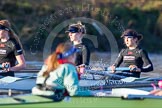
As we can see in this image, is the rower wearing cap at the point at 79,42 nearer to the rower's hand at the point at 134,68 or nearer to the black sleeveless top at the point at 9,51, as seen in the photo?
the rower's hand at the point at 134,68

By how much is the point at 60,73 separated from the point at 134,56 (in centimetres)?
360

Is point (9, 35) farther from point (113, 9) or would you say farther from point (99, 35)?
point (113, 9)

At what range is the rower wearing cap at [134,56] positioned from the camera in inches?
396

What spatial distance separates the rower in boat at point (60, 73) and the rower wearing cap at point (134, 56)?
3.22m

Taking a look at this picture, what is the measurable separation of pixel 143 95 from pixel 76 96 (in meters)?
1.01

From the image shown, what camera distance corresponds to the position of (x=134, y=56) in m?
10.2

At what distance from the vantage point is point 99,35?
2025cm

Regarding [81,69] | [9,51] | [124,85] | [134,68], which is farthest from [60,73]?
[134,68]

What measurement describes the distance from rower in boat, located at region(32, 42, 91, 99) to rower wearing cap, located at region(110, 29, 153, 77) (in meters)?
3.22

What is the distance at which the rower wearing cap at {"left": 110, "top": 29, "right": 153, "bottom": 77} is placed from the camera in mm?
10070

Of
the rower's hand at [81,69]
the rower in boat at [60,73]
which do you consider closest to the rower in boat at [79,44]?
the rower's hand at [81,69]

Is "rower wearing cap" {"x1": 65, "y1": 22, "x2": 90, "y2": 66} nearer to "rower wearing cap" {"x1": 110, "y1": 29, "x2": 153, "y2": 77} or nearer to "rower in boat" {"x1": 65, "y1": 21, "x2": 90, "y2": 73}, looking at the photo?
"rower in boat" {"x1": 65, "y1": 21, "x2": 90, "y2": 73}

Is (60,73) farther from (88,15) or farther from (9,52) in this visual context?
(88,15)

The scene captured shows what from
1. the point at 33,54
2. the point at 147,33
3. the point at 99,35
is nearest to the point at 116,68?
the point at 33,54
